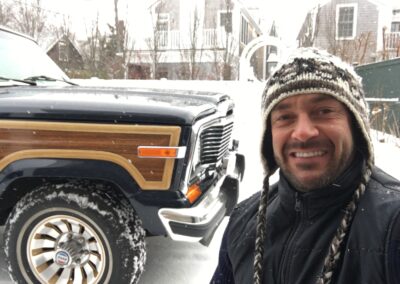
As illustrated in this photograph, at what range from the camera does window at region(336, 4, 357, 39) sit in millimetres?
23719

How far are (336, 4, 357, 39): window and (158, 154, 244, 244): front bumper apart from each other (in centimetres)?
2236

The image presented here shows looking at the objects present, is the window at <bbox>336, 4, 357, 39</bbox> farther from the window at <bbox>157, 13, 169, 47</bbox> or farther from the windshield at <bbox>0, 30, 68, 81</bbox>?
the windshield at <bbox>0, 30, 68, 81</bbox>

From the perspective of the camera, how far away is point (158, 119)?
8.95 feet

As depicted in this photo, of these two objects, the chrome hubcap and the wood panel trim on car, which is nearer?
the wood panel trim on car

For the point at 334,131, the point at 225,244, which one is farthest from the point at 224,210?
the point at 334,131

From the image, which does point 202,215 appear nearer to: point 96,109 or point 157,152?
point 157,152

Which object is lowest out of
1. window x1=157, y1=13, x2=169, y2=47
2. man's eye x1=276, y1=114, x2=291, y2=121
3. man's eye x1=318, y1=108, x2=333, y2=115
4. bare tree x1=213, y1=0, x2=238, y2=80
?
man's eye x1=276, y1=114, x2=291, y2=121

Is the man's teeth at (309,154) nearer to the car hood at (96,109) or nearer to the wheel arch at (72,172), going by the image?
the car hood at (96,109)

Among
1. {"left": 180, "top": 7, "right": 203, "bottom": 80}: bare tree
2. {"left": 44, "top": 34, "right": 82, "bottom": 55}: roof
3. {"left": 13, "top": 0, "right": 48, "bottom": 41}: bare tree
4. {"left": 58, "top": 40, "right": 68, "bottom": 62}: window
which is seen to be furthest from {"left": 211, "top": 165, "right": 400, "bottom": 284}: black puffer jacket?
{"left": 13, "top": 0, "right": 48, "bottom": 41}: bare tree

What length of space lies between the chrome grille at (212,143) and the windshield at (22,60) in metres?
1.98

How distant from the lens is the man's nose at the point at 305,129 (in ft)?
4.27

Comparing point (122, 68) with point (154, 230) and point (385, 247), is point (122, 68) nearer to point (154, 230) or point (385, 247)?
point (154, 230)

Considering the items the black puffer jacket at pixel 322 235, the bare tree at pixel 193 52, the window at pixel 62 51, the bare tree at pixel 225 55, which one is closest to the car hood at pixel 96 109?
the black puffer jacket at pixel 322 235

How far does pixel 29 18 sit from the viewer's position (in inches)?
776
